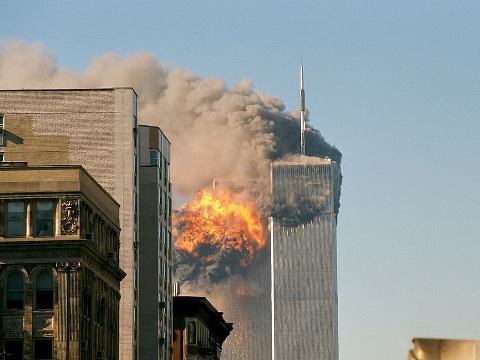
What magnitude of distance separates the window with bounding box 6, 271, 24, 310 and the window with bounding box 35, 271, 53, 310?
0.95 metres

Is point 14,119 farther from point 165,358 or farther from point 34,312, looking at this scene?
point 34,312

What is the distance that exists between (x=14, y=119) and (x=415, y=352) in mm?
102024

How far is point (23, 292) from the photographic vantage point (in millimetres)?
90250

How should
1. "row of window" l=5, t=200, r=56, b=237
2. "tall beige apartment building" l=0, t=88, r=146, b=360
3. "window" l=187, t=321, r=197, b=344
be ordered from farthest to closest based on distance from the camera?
"window" l=187, t=321, r=197, b=344 → "tall beige apartment building" l=0, t=88, r=146, b=360 → "row of window" l=5, t=200, r=56, b=237

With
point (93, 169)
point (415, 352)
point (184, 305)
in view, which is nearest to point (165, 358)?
point (184, 305)

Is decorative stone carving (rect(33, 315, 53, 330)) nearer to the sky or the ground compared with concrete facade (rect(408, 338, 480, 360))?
nearer to the sky

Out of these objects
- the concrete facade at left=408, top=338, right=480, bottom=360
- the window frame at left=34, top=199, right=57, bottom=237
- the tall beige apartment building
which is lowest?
the concrete facade at left=408, top=338, right=480, bottom=360

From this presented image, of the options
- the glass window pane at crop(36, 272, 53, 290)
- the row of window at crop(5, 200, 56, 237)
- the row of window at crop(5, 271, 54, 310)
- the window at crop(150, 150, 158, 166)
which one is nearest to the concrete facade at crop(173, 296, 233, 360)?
the window at crop(150, 150, 158, 166)

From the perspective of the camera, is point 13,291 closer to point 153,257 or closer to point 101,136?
point 101,136

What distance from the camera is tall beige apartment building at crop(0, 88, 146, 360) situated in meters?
122

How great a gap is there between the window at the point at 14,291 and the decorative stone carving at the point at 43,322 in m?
1.22

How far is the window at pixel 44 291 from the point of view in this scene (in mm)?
90375

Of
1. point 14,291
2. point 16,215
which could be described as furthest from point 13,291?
point 16,215

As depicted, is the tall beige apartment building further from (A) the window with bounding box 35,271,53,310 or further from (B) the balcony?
(A) the window with bounding box 35,271,53,310
